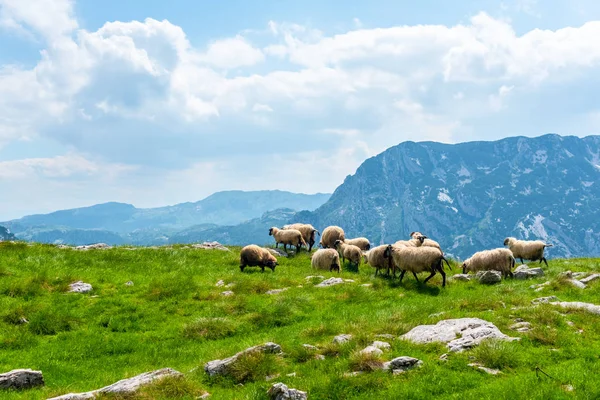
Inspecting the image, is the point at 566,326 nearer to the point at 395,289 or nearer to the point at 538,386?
the point at 538,386

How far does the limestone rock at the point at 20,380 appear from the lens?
11000mm

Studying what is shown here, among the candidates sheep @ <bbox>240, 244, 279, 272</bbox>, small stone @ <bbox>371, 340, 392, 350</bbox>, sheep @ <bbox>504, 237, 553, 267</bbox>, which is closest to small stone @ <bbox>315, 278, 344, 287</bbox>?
sheep @ <bbox>240, 244, 279, 272</bbox>

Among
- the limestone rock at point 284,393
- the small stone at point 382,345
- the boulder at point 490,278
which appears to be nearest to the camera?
the limestone rock at point 284,393

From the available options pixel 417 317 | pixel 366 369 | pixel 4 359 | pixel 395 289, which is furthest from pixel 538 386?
pixel 4 359

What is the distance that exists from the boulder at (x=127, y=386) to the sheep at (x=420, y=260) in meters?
16.1

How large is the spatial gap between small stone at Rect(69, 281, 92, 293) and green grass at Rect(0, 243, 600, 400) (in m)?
0.42

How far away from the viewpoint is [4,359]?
44.4 ft

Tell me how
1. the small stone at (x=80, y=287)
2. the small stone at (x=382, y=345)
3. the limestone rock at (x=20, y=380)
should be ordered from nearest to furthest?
1. the limestone rock at (x=20, y=380)
2. the small stone at (x=382, y=345)
3. the small stone at (x=80, y=287)

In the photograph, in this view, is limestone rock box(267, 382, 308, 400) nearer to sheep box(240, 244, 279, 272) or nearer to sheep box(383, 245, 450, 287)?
sheep box(383, 245, 450, 287)

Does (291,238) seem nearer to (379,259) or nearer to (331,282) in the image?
(379,259)

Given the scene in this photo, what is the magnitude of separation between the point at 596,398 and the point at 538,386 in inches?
41.7

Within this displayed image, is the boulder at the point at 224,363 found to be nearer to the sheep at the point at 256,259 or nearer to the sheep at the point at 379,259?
the sheep at the point at 379,259

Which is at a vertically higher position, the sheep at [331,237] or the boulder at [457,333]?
the sheep at [331,237]

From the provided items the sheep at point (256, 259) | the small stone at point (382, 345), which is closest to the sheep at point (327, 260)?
the sheep at point (256, 259)
